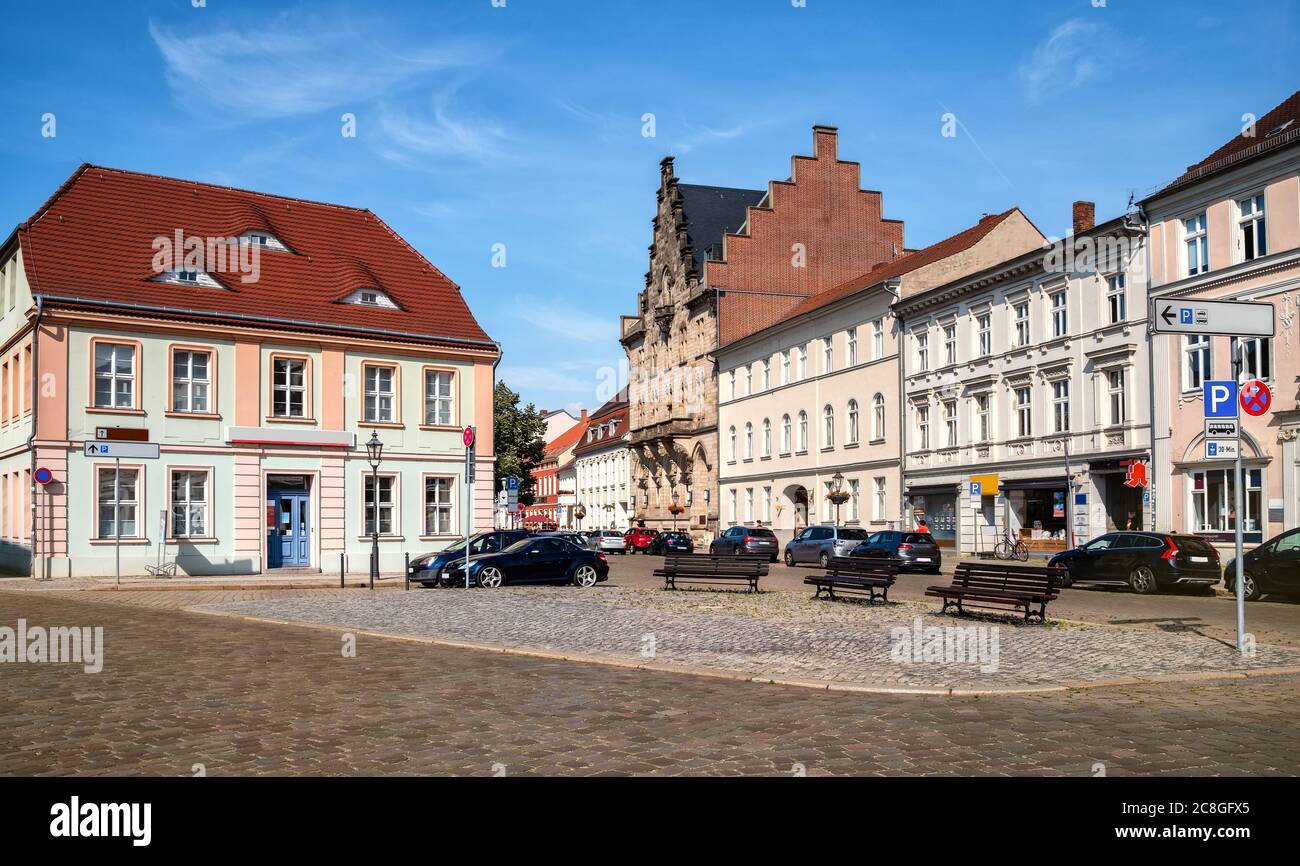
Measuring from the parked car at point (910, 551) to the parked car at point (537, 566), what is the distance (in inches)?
505

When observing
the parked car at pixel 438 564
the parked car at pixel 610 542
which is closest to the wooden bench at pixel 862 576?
the parked car at pixel 438 564

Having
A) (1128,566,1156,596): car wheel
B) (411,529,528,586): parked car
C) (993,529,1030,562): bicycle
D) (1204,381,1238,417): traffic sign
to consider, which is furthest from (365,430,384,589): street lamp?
(993,529,1030,562): bicycle

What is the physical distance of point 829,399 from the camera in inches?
2238

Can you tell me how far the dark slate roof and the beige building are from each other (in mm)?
9274

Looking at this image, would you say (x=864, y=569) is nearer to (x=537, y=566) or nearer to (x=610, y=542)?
(x=537, y=566)

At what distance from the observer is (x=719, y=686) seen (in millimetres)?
11453

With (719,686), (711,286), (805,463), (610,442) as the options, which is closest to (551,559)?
(719,686)

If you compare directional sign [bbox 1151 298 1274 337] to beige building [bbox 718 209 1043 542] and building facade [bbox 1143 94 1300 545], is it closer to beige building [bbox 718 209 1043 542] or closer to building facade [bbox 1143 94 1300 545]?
building facade [bbox 1143 94 1300 545]

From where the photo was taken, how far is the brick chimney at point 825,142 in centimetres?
6981

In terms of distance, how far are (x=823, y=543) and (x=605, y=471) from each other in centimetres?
6270

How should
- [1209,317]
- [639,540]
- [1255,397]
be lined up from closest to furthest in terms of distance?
[1209,317], [1255,397], [639,540]

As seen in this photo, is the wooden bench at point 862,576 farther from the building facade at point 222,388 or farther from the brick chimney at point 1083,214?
the brick chimney at point 1083,214

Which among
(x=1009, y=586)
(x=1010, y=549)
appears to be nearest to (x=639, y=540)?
(x=1010, y=549)
